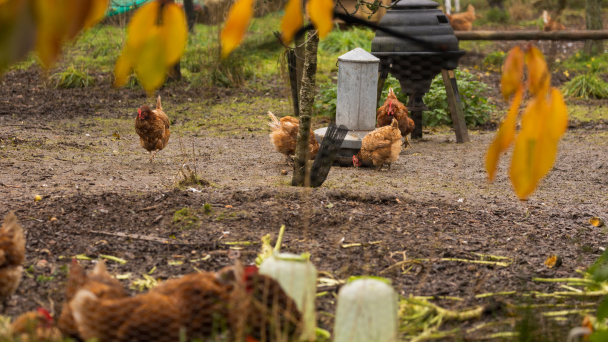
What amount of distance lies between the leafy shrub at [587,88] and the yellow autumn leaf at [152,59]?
10499mm

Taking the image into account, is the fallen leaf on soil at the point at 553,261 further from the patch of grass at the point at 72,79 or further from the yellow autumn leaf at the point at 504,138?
the patch of grass at the point at 72,79

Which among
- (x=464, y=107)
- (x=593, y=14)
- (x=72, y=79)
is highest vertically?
(x=593, y=14)

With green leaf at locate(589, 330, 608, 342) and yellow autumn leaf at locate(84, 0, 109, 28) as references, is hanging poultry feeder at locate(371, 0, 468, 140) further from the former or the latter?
yellow autumn leaf at locate(84, 0, 109, 28)

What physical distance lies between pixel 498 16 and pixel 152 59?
777 inches

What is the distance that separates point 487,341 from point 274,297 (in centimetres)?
82

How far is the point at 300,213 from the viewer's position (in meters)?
3.63

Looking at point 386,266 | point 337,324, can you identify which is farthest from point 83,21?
point 386,266

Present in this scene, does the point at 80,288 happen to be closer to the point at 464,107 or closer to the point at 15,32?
the point at 15,32

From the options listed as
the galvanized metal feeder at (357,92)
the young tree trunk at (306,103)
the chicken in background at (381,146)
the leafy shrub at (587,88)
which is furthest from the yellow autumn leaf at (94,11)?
the leafy shrub at (587,88)

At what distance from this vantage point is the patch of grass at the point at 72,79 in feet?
32.6

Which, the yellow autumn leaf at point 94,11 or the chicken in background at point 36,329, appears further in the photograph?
the chicken in background at point 36,329

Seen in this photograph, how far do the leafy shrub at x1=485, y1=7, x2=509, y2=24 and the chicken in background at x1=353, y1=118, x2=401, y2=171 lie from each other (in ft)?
48.5

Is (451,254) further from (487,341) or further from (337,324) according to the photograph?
A: (337,324)

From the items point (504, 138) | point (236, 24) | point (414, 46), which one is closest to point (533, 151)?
point (504, 138)
